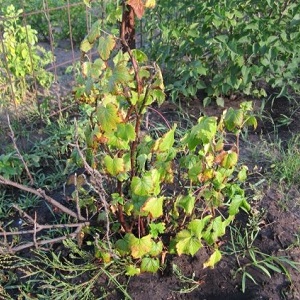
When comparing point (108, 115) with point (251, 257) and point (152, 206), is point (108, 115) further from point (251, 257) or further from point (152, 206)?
point (251, 257)

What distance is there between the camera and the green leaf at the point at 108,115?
5.58 feet

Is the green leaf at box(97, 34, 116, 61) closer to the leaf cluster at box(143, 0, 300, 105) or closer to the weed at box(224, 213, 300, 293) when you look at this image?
the weed at box(224, 213, 300, 293)

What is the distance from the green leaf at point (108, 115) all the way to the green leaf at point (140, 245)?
0.57 metres

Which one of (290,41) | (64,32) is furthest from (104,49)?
(64,32)

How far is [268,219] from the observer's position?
2.58 metres

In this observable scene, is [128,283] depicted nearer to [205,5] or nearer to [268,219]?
[268,219]

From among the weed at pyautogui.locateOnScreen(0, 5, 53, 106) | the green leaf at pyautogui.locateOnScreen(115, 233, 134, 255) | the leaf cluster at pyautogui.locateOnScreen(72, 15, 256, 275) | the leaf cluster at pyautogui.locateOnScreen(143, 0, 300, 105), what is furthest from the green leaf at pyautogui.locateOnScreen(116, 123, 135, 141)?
the weed at pyautogui.locateOnScreen(0, 5, 53, 106)

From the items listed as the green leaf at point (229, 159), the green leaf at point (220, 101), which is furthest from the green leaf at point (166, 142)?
the green leaf at point (220, 101)

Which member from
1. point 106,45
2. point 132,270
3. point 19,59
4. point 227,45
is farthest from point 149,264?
point 19,59

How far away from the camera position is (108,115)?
5.58 ft

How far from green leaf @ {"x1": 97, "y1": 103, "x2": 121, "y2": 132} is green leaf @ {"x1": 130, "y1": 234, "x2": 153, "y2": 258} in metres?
0.57

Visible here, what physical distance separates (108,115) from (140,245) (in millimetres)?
636

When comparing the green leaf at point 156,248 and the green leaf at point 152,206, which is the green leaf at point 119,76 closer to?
the green leaf at point 152,206

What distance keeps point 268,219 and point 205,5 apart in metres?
1.61
